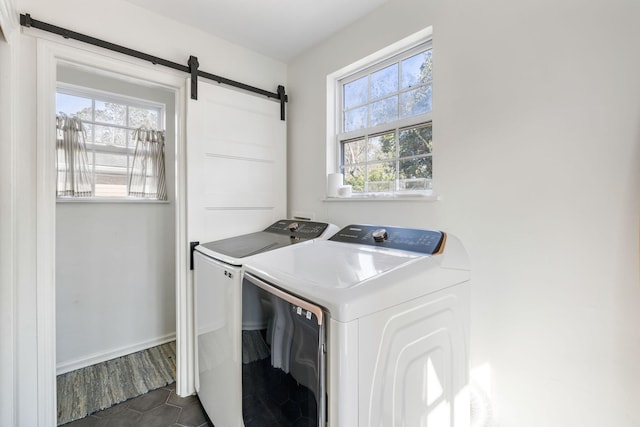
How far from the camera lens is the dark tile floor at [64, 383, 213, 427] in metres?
1.69

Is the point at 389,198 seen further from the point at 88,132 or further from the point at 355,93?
the point at 88,132

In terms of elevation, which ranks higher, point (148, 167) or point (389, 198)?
point (148, 167)

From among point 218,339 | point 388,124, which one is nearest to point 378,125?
point 388,124

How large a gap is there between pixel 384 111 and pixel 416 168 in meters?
0.48

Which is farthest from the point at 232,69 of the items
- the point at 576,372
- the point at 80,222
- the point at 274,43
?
the point at 576,372

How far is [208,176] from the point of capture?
1996mm

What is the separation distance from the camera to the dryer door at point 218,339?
1.33m

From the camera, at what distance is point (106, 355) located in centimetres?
237

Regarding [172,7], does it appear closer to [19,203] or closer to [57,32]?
[57,32]

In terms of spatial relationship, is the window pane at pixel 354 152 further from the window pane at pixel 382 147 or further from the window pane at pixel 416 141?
the window pane at pixel 416 141

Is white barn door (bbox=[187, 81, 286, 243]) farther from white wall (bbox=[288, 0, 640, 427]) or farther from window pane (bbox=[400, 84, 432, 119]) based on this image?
white wall (bbox=[288, 0, 640, 427])

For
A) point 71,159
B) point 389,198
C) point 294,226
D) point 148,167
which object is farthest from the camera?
point 148,167

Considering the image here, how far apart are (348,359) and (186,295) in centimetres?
157

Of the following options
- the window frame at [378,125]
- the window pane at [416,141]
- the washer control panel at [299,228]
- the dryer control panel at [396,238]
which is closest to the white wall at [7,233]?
the washer control panel at [299,228]
